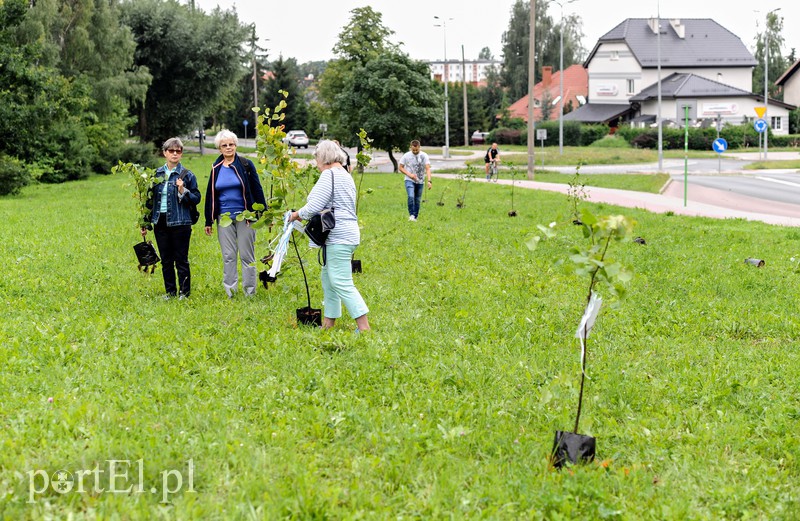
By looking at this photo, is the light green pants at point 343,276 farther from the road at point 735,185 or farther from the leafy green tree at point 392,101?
the leafy green tree at point 392,101

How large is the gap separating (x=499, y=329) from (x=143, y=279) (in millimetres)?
4593

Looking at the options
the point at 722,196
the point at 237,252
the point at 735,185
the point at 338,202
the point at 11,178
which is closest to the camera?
the point at 338,202

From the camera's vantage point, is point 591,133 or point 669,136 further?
point 591,133

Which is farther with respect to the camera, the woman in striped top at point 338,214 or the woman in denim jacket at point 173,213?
the woman in denim jacket at point 173,213

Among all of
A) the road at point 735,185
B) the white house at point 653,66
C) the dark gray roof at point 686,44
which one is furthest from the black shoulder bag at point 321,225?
the dark gray roof at point 686,44

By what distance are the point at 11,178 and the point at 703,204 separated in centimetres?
1912

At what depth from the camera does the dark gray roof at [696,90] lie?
71.1 meters

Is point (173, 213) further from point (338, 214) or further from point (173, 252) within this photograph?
point (338, 214)

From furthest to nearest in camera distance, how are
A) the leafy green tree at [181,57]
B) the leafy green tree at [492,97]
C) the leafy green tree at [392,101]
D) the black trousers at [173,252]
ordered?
the leafy green tree at [492,97] < the leafy green tree at [181,57] < the leafy green tree at [392,101] < the black trousers at [173,252]

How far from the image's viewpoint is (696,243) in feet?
44.1


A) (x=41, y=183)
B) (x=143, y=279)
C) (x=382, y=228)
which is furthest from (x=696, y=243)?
(x=41, y=183)

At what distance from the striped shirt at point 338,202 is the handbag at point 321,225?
38mm

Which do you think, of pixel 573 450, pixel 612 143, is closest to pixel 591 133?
pixel 612 143

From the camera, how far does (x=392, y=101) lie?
41531 millimetres
